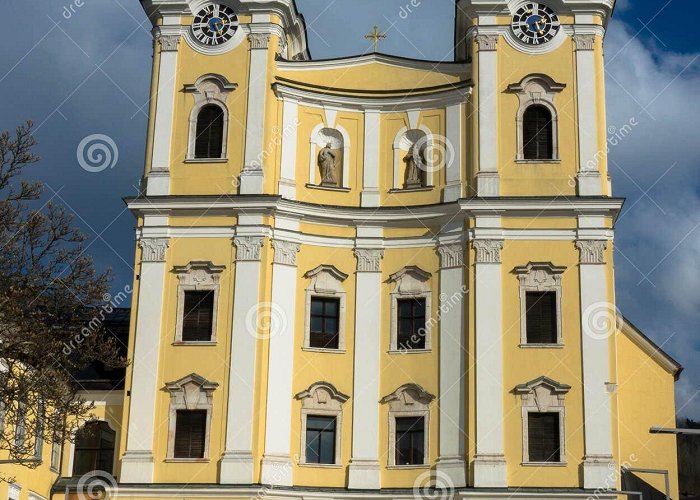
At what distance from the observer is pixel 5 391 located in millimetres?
22438

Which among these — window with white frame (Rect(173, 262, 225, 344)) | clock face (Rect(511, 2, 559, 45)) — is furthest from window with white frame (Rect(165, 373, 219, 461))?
clock face (Rect(511, 2, 559, 45))

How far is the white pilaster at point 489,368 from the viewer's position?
31.4m

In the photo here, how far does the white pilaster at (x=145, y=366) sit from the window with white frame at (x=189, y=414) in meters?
0.54

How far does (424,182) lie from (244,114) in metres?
5.52

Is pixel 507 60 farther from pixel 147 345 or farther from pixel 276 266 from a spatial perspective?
pixel 147 345

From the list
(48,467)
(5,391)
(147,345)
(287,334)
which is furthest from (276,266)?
(5,391)

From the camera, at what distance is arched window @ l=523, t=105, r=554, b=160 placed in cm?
3409

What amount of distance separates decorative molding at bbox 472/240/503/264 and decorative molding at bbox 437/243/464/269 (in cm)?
53

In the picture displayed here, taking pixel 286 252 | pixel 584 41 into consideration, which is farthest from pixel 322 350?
pixel 584 41

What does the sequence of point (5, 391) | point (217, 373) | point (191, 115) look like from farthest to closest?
point (191, 115)
point (217, 373)
point (5, 391)

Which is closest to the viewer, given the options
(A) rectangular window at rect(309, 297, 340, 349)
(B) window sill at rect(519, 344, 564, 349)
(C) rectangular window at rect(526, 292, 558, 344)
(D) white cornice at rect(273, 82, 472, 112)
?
(B) window sill at rect(519, 344, 564, 349)

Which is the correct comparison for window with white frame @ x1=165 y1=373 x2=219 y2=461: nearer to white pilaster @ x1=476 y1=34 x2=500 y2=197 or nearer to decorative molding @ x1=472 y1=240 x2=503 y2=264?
decorative molding @ x1=472 y1=240 x2=503 y2=264

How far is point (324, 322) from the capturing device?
3381 centimetres

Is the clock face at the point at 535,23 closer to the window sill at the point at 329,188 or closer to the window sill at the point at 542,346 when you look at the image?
the window sill at the point at 329,188
